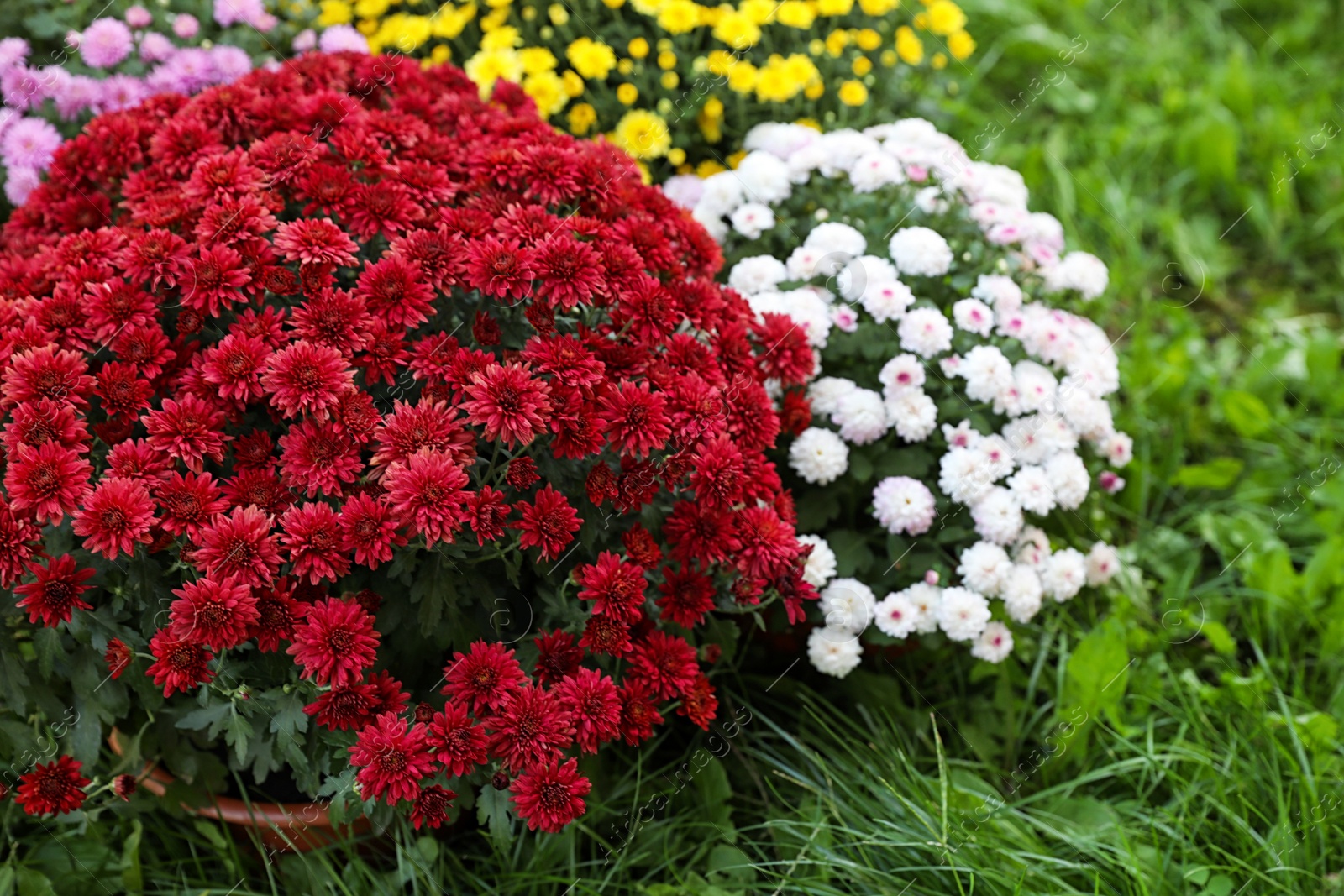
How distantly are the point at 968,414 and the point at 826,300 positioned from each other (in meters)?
0.41

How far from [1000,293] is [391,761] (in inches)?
66.7

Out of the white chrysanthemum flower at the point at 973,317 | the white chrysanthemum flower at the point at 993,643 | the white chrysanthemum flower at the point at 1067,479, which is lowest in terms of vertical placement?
the white chrysanthemum flower at the point at 993,643

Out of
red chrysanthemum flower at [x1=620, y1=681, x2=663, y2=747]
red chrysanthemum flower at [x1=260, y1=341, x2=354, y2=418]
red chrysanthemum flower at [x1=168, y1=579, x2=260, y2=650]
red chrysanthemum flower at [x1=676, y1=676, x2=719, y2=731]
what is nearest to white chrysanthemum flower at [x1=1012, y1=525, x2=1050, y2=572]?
red chrysanthemum flower at [x1=676, y1=676, x2=719, y2=731]

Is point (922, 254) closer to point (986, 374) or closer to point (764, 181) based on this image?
point (986, 374)

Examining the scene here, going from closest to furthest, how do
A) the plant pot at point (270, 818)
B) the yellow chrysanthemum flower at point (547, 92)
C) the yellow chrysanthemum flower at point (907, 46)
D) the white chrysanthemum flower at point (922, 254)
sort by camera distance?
the plant pot at point (270, 818), the white chrysanthemum flower at point (922, 254), the yellow chrysanthemum flower at point (547, 92), the yellow chrysanthemum flower at point (907, 46)

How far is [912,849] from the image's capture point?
2.19 metres

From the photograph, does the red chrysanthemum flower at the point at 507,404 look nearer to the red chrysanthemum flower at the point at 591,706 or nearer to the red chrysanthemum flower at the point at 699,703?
the red chrysanthemum flower at the point at 591,706

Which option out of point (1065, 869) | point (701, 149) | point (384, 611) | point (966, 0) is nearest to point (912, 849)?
point (1065, 869)

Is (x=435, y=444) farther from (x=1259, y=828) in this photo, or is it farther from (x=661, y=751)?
(x=1259, y=828)

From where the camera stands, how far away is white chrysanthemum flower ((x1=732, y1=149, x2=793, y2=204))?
9.08ft

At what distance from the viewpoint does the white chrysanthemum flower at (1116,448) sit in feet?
8.89

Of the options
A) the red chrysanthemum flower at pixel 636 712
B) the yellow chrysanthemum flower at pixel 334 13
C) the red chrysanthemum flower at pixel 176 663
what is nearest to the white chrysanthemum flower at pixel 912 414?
the red chrysanthemum flower at pixel 636 712

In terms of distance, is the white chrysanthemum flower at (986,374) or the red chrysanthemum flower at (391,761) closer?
the red chrysanthemum flower at (391,761)

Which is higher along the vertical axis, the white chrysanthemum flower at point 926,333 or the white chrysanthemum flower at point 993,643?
the white chrysanthemum flower at point 926,333
